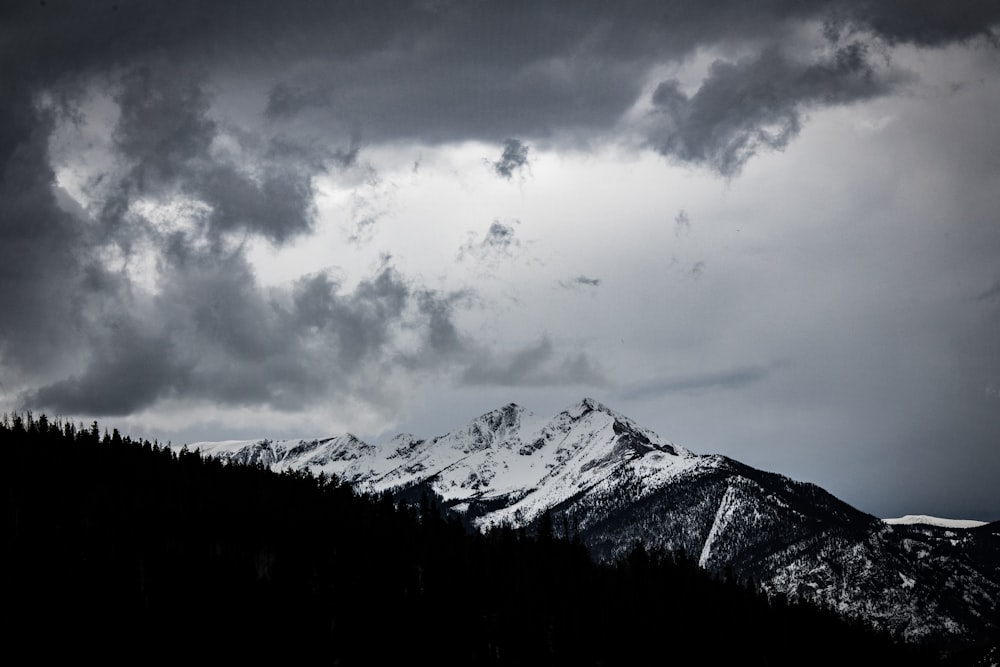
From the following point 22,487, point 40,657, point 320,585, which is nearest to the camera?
point 40,657

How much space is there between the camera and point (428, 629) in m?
178

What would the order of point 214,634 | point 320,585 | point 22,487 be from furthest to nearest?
point 22,487 < point 320,585 < point 214,634

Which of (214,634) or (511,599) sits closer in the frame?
(214,634)

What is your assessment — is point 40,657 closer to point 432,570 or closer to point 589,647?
point 432,570

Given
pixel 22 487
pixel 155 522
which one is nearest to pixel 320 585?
Result: pixel 155 522

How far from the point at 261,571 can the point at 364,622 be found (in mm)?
22223

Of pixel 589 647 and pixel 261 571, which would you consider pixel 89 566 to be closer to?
pixel 261 571

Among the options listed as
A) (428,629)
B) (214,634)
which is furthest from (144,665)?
(428,629)

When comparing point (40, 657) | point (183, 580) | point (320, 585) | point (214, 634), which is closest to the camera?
point (40, 657)

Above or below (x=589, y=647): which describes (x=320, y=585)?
above

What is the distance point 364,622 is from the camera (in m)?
173

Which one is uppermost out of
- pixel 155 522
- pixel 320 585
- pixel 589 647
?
pixel 155 522

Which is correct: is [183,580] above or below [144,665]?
above

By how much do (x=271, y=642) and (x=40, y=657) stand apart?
3605 centimetres
